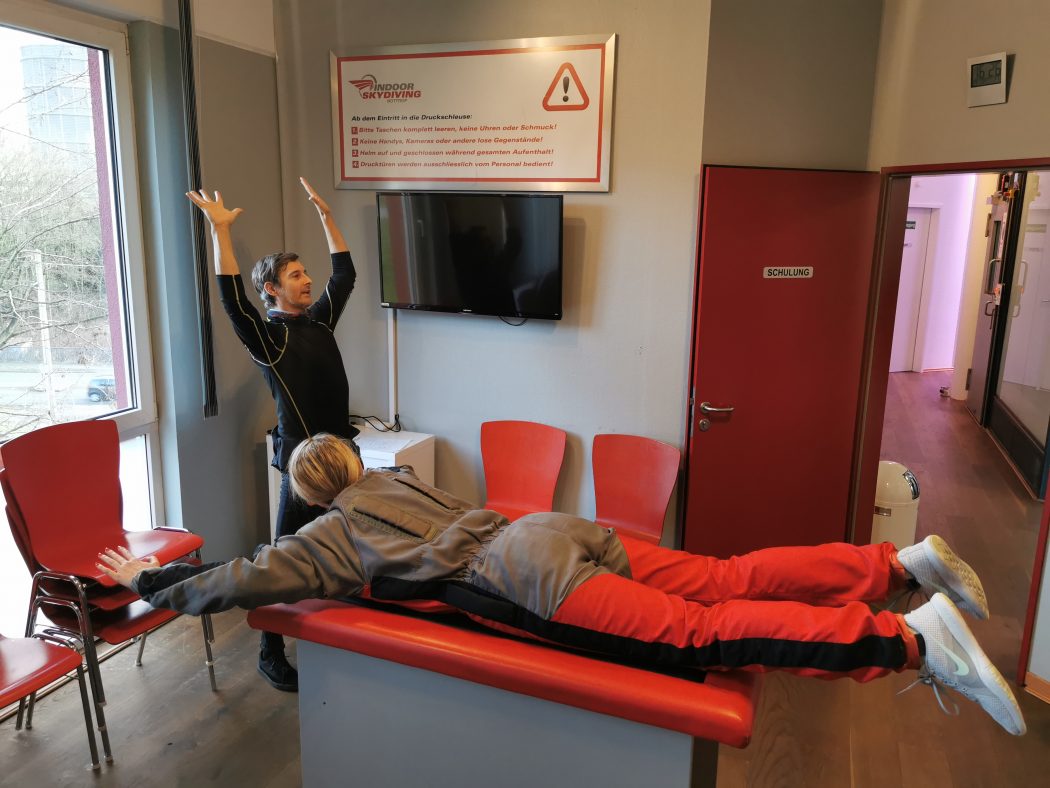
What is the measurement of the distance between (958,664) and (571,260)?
92.7 inches

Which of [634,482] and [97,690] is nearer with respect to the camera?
[97,690]

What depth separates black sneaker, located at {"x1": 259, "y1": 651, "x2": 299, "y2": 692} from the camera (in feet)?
9.86

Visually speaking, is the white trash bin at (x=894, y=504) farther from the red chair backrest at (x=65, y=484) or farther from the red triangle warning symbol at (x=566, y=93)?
the red chair backrest at (x=65, y=484)

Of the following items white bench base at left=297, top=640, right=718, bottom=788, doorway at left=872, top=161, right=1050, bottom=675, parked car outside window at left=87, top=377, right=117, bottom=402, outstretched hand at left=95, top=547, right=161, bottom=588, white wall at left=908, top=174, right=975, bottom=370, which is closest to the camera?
white bench base at left=297, top=640, right=718, bottom=788

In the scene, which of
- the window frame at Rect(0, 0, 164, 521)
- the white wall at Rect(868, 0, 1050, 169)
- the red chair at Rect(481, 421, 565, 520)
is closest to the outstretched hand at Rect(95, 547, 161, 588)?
the window frame at Rect(0, 0, 164, 521)

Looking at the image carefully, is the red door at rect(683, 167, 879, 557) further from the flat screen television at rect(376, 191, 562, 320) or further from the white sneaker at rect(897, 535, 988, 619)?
the white sneaker at rect(897, 535, 988, 619)

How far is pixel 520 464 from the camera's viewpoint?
376cm

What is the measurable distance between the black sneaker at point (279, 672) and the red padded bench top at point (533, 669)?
1043mm

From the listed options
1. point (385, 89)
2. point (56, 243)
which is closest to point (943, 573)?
point (385, 89)

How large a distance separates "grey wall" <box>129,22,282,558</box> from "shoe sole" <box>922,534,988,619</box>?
9.81 ft

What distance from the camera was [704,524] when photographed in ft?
11.7

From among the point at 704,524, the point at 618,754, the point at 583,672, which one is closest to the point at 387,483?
the point at 583,672

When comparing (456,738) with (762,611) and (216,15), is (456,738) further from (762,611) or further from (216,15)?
(216,15)

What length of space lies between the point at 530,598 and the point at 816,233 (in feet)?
7.25
